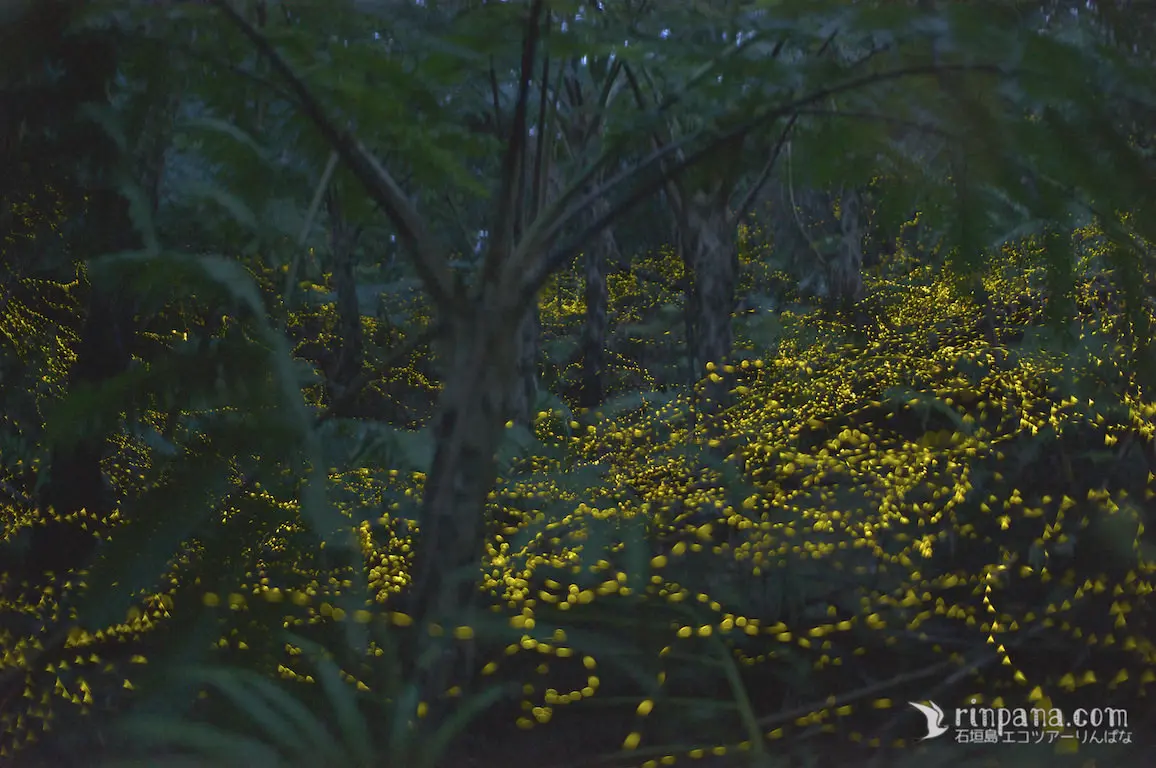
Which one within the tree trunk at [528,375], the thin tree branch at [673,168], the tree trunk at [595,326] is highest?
the tree trunk at [595,326]

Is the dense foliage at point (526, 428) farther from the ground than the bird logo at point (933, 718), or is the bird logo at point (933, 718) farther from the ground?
the dense foliage at point (526, 428)

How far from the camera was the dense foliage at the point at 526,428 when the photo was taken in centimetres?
168

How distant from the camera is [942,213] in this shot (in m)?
1.92

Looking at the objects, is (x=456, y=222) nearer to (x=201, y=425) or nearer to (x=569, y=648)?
(x=201, y=425)

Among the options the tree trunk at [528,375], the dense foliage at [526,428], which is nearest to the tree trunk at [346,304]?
the dense foliage at [526,428]

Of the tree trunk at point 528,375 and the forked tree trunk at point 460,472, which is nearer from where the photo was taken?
the forked tree trunk at point 460,472

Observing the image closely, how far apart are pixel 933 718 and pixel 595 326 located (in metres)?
2.33

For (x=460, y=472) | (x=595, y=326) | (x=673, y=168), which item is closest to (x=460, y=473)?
(x=460, y=472)

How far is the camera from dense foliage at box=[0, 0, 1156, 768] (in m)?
1.68

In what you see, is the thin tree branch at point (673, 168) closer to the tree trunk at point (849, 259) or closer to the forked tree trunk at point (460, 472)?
the forked tree trunk at point (460, 472)

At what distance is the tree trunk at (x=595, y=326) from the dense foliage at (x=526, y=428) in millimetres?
791

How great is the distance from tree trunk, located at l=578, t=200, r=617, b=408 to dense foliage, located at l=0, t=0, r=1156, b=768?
791 mm

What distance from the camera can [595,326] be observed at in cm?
390

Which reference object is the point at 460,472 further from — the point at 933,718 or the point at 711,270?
the point at 711,270
